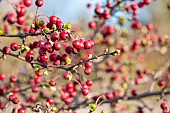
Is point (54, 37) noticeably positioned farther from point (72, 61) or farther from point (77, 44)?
point (72, 61)

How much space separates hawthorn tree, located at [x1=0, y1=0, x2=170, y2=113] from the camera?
231 centimetres

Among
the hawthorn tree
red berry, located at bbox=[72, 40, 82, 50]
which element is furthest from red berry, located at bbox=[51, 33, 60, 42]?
red berry, located at bbox=[72, 40, 82, 50]

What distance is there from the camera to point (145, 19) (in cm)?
2248

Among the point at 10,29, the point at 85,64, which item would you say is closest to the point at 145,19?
the point at 10,29

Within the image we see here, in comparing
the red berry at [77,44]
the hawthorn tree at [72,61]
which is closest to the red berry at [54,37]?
the hawthorn tree at [72,61]

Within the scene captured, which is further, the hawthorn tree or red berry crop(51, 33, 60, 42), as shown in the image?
the hawthorn tree

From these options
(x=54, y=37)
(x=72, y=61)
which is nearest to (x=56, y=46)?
(x=54, y=37)

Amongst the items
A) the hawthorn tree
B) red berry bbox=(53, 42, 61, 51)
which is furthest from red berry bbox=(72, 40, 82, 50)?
red berry bbox=(53, 42, 61, 51)

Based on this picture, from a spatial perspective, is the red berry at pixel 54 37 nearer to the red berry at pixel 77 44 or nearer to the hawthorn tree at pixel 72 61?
the hawthorn tree at pixel 72 61

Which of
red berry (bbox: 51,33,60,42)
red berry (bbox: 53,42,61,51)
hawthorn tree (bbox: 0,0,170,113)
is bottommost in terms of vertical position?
red berry (bbox: 53,42,61,51)

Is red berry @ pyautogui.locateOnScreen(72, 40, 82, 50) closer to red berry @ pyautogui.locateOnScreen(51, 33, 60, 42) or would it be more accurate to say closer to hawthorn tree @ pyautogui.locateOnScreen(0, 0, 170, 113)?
hawthorn tree @ pyautogui.locateOnScreen(0, 0, 170, 113)

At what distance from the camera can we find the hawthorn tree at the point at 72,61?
231 cm

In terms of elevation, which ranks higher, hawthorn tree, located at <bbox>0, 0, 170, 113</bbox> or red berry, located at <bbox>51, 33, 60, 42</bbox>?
hawthorn tree, located at <bbox>0, 0, 170, 113</bbox>

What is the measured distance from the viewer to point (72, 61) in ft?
13.2
